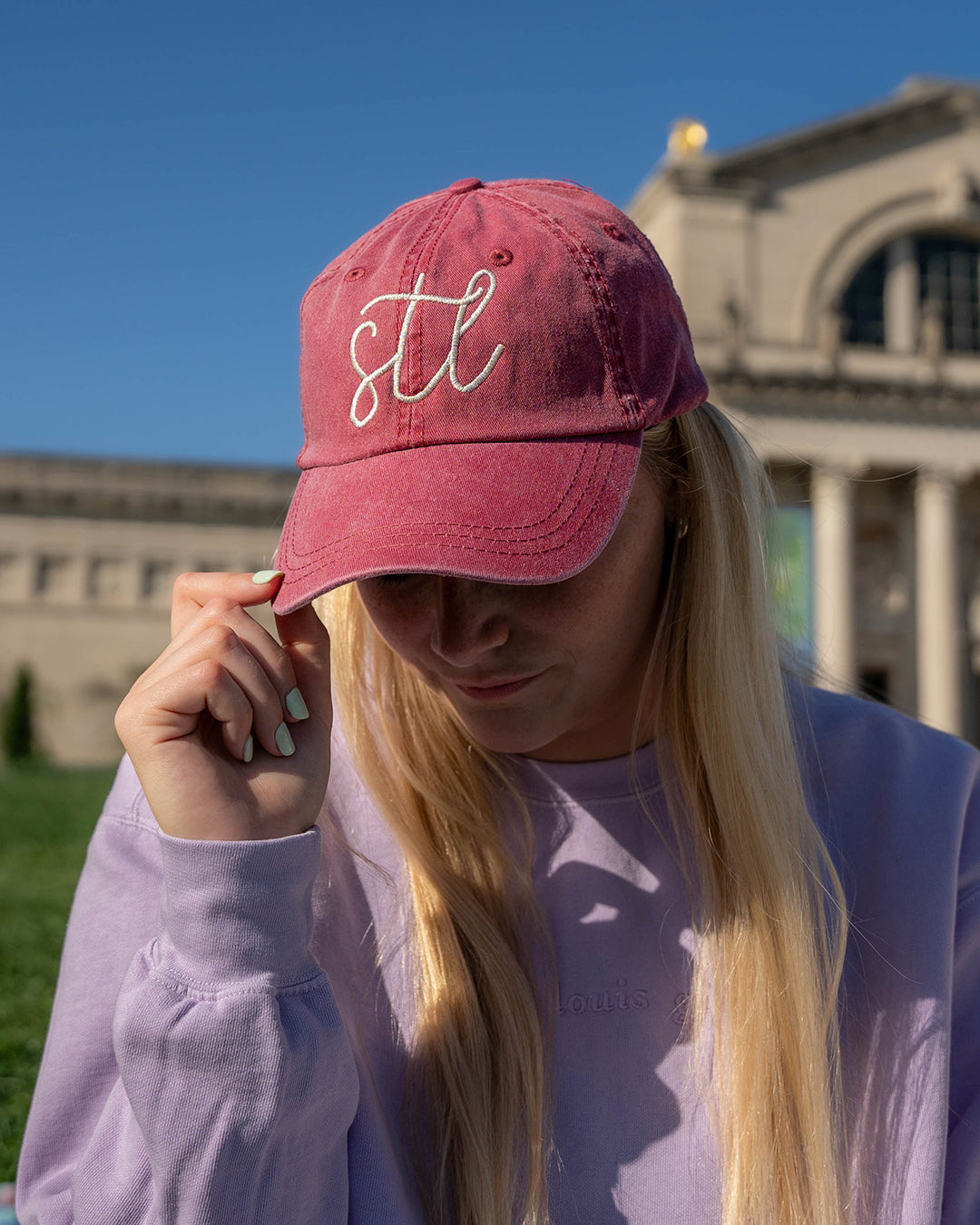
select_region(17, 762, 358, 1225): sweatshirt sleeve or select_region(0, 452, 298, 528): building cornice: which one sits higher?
select_region(0, 452, 298, 528): building cornice

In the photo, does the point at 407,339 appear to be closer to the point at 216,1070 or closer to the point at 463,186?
the point at 463,186

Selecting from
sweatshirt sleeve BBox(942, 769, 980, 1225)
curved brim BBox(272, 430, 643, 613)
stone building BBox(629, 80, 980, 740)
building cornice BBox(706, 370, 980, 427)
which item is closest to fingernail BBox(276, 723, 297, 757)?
curved brim BBox(272, 430, 643, 613)

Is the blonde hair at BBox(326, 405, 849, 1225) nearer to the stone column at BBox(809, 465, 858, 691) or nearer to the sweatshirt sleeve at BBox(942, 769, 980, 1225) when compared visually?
the sweatshirt sleeve at BBox(942, 769, 980, 1225)

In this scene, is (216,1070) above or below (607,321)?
below

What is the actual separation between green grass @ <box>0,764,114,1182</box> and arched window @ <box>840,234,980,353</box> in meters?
17.2

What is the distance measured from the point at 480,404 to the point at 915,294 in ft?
78.4

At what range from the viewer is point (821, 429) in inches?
805

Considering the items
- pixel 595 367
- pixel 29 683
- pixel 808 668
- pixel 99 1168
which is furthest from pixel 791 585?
pixel 29 683

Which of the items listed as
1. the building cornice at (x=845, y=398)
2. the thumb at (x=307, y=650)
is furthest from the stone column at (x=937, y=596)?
the thumb at (x=307, y=650)

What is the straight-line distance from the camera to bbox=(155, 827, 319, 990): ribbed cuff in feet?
3.53

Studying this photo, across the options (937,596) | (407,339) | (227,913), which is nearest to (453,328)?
(407,339)

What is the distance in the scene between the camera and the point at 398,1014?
131cm

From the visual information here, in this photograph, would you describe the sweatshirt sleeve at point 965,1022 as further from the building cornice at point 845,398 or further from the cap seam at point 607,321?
the building cornice at point 845,398

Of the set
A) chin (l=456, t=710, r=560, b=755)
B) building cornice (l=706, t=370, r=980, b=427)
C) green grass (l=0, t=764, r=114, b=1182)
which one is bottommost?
green grass (l=0, t=764, r=114, b=1182)
